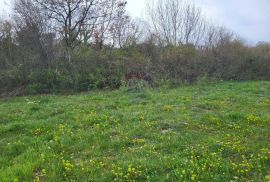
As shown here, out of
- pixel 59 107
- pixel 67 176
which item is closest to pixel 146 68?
pixel 59 107

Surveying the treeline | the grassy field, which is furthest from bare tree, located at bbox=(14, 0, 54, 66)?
the grassy field

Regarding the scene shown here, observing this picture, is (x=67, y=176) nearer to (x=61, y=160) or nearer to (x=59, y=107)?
(x=61, y=160)

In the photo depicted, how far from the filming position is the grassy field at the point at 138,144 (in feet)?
17.1

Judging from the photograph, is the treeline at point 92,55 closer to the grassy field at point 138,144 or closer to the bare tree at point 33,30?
the bare tree at point 33,30

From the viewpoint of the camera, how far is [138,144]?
668cm

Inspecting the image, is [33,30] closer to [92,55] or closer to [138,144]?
[92,55]

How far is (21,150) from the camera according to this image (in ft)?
21.6

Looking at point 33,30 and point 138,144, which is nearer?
point 138,144

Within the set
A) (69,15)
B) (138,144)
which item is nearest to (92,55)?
(69,15)

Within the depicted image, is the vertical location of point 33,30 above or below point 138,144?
above

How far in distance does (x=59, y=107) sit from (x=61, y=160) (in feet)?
18.9

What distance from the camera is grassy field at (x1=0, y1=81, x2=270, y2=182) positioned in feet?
17.1

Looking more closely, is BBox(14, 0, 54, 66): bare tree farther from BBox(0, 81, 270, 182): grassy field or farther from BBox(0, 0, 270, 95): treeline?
BBox(0, 81, 270, 182): grassy field

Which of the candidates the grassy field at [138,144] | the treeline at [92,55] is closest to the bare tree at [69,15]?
the treeline at [92,55]
